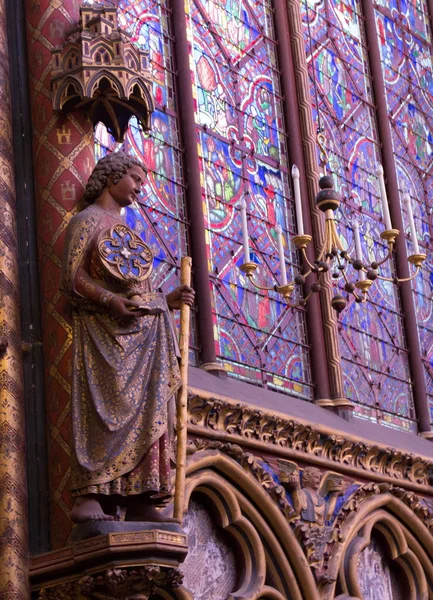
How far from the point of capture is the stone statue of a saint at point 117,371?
279 inches

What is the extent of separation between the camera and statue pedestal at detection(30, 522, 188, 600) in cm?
689

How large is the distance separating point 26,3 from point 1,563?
11.4ft

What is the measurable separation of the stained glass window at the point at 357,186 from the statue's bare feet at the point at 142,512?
389 centimetres

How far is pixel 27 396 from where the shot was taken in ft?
25.2

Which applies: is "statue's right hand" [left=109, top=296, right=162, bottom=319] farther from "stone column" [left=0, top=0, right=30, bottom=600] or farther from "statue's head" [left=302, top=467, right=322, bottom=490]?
"statue's head" [left=302, top=467, right=322, bottom=490]

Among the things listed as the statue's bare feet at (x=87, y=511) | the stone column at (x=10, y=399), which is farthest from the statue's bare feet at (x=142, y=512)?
the stone column at (x=10, y=399)

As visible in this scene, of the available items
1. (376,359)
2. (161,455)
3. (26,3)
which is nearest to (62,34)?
(26,3)

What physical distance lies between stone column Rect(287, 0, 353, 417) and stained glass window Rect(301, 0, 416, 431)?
30 cm

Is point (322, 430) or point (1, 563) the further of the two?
point (322, 430)

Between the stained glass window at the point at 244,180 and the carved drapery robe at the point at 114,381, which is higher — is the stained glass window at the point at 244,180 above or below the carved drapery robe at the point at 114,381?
above

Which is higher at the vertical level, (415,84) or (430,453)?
(415,84)

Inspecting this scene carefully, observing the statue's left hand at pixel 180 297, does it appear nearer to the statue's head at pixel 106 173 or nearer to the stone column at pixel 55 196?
the stone column at pixel 55 196

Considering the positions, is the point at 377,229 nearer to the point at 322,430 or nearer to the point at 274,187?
the point at 274,187

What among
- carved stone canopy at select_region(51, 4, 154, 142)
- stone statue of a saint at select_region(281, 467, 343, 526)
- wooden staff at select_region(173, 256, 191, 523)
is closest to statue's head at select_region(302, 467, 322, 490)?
stone statue of a saint at select_region(281, 467, 343, 526)
